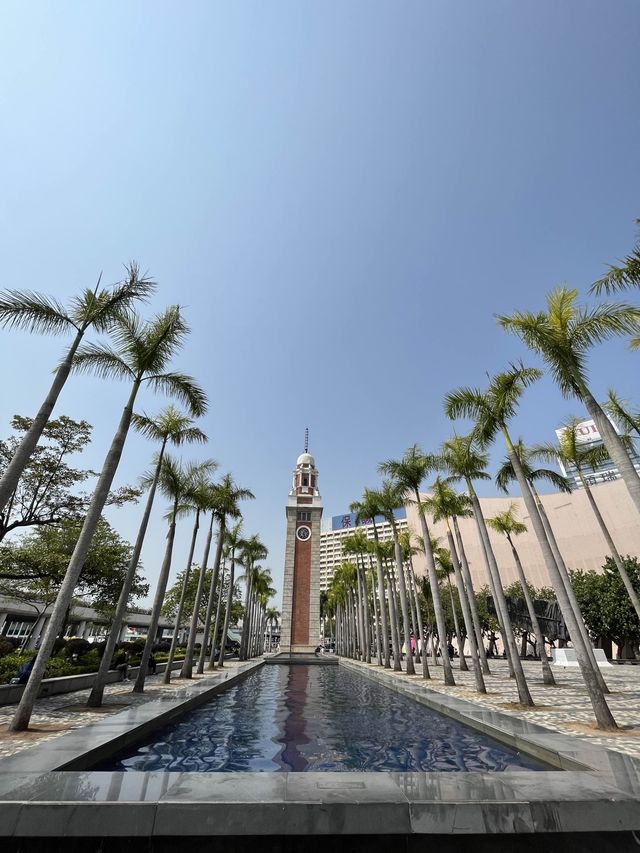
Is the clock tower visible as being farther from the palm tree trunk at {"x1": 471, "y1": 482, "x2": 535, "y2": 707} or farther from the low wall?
the palm tree trunk at {"x1": 471, "y1": 482, "x2": 535, "y2": 707}

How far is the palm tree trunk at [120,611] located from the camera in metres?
11.9

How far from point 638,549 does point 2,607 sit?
276 ft

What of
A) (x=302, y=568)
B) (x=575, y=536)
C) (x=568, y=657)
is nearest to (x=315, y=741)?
(x=568, y=657)

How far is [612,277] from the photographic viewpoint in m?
9.13

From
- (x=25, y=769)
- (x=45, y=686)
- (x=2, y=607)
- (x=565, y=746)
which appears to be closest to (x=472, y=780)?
(x=565, y=746)

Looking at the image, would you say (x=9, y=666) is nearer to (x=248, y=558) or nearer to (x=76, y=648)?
(x=76, y=648)

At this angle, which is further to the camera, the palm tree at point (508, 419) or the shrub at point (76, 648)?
the shrub at point (76, 648)

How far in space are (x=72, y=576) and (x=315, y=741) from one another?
675 cm

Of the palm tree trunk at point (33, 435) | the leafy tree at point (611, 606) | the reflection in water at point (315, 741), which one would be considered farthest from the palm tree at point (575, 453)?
the leafy tree at point (611, 606)

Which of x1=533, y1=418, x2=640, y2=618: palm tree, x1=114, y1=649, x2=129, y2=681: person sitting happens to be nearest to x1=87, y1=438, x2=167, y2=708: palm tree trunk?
x1=114, y1=649, x2=129, y2=681: person sitting

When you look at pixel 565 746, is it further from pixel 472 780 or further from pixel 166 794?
pixel 166 794

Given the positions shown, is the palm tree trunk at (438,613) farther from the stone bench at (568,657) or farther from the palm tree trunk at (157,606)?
the stone bench at (568,657)

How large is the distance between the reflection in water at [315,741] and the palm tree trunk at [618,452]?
A: 608 cm

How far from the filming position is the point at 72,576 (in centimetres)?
964
